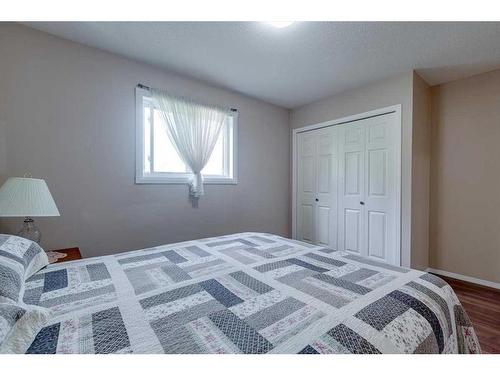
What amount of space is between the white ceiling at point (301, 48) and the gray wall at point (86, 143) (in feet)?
0.57

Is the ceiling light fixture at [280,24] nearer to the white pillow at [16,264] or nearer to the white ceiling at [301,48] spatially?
the white ceiling at [301,48]

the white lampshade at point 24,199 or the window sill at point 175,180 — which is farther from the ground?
the window sill at point 175,180

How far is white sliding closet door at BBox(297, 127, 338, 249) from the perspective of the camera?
3.32m

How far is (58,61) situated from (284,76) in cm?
211

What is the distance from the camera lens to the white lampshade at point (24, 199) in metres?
1.42

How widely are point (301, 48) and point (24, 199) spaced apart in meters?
2.38

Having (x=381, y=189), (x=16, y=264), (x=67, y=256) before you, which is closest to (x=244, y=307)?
(x=16, y=264)

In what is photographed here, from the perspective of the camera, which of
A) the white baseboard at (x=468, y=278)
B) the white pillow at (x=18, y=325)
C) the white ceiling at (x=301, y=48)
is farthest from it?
the white baseboard at (x=468, y=278)

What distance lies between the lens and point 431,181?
2938 millimetres

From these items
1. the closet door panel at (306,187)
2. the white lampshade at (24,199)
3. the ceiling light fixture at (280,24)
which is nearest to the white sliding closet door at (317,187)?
the closet door panel at (306,187)

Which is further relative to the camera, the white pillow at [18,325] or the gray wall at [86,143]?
the gray wall at [86,143]
